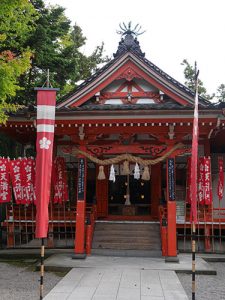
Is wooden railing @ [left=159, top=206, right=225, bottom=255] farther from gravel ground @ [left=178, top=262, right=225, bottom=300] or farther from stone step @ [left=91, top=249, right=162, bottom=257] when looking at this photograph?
gravel ground @ [left=178, top=262, right=225, bottom=300]

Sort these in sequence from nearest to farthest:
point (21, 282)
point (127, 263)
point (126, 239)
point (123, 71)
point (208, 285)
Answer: point (208, 285), point (21, 282), point (127, 263), point (126, 239), point (123, 71)

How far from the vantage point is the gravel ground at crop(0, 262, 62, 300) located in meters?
7.32

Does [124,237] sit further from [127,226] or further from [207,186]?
[207,186]

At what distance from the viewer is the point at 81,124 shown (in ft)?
35.0

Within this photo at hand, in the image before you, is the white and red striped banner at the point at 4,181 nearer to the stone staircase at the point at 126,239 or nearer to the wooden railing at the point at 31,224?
the wooden railing at the point at 31,224

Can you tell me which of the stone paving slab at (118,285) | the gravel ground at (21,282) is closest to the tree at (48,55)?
the gravel ground at (21,282)

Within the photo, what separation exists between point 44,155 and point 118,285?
361 centimetres

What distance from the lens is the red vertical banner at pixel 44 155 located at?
21.1 ft

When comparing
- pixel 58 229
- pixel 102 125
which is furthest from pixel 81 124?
pixel 58 229

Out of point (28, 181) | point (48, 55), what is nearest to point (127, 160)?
point (28, 181)

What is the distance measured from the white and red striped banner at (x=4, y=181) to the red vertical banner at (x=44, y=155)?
20.7ft

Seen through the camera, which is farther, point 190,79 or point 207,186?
point 190,79

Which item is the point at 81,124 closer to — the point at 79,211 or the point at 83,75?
the point at 79,211

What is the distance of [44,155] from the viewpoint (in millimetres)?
6824
